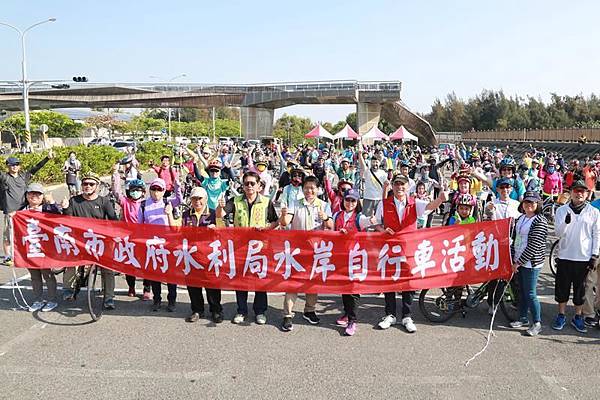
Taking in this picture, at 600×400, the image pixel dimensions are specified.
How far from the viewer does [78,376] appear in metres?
4.26

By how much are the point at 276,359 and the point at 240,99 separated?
5184 cm

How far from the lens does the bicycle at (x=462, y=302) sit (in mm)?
5691

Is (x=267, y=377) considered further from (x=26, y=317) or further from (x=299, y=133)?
(x=299, y=133)

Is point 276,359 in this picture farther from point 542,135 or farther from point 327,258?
point 542,135

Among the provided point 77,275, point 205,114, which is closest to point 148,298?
point 77,275

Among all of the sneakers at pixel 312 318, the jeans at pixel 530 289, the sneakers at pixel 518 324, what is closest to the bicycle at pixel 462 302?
the sneakers at pixel 518 324

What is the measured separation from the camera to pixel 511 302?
591 cm

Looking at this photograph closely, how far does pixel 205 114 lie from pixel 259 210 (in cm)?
10364

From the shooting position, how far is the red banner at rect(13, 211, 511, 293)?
5520 millimetres

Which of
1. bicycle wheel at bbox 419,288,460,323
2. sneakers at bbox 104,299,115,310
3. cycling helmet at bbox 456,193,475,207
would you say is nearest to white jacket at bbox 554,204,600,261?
cycling helmet at bbox 456,193,475,207

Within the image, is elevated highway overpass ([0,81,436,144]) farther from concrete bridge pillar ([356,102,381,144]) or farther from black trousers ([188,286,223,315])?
black trousers ([188,286,223,315])

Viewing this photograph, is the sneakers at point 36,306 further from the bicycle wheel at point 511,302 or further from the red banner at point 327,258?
the bicycle wheel at point 511,302

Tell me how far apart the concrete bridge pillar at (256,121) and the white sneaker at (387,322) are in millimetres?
51174

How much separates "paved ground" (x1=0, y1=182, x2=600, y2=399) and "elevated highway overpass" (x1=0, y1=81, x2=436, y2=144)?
146ft
